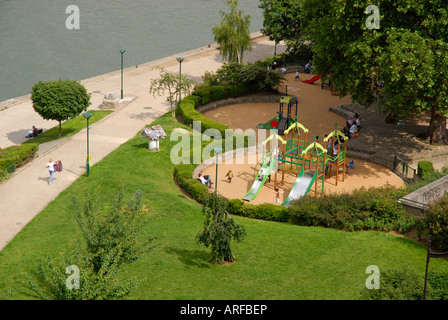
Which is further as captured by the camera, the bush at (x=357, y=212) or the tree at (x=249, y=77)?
the tree at (x=249, y=77)

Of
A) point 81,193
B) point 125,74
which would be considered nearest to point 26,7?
point 125,74

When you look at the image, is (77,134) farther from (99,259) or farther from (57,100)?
(99,259)

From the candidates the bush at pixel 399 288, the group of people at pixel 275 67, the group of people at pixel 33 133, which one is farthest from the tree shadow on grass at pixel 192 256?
the group of people at pixel 275 67

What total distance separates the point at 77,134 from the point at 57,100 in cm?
253

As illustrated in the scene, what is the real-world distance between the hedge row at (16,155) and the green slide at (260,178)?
12764 millimetres

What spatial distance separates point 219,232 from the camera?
23.2m

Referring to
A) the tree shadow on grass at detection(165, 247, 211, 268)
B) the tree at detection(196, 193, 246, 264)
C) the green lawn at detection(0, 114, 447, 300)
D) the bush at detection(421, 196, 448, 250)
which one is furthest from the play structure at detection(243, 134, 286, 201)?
the bush at detection(421, 196, 448, 250)

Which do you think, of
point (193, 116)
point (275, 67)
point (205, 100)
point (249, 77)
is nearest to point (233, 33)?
point (249, 77)

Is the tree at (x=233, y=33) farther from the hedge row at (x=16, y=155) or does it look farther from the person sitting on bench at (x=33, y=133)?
the hedge row at (x=16, y=155)

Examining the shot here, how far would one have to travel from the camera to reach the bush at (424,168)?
32.7m

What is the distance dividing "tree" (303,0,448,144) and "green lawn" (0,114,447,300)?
9.73 meters

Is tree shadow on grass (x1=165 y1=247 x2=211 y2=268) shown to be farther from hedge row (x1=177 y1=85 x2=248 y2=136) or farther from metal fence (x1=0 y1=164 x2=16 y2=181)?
hedge row (x1=177 y1=85 x2=248 y2=136)

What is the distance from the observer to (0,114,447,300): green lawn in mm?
21969

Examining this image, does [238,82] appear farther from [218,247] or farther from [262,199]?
[218,247]
